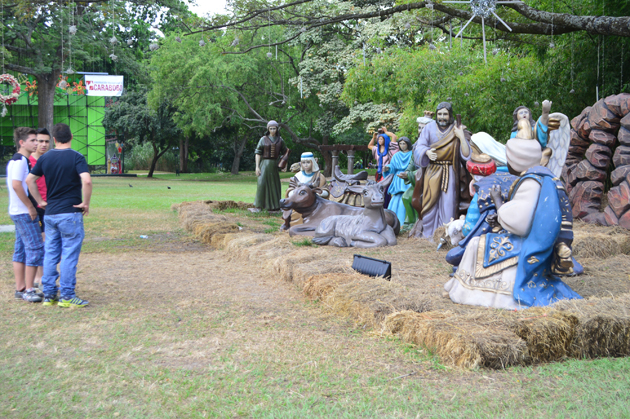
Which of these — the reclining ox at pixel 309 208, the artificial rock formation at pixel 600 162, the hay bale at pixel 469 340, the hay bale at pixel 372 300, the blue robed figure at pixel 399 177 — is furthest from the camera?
the blue robed figure at pixel 399 177

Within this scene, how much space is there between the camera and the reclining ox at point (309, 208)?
30.2 ft

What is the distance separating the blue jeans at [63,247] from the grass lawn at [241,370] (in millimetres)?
261

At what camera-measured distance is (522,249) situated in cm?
453

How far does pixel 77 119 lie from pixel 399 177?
3257 centimetres

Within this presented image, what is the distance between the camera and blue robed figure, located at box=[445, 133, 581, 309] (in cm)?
442

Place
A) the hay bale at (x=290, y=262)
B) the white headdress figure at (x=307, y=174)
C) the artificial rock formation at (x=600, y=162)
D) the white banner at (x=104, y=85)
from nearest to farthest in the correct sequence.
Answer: the hay bale at (x=290, y=262), the artificial rock formation at (x=600, y=162), the white headdress figure at (x=307, y=174), the white banner at (x=104, y=85)

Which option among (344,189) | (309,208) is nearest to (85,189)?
(309,208)

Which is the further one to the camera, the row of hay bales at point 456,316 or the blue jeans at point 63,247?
the blue jeans at point 63,247

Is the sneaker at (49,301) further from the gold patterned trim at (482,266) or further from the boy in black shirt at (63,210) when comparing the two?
the gold patterned trim at (482,266)

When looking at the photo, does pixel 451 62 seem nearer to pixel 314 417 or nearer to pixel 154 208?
pixel 154 208

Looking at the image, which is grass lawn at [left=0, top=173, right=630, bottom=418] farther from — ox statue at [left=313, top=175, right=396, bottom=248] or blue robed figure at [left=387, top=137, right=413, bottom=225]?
blue robed figure at [left=387, top=137, right=413, bottom=225]

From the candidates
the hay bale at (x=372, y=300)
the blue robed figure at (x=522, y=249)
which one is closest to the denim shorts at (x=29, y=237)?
the hay bale at (x=372, y=300)

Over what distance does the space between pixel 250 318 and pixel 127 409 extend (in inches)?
72.0

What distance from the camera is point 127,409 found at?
9.83 feet
